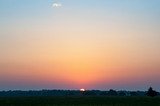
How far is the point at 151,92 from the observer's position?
420 ft
